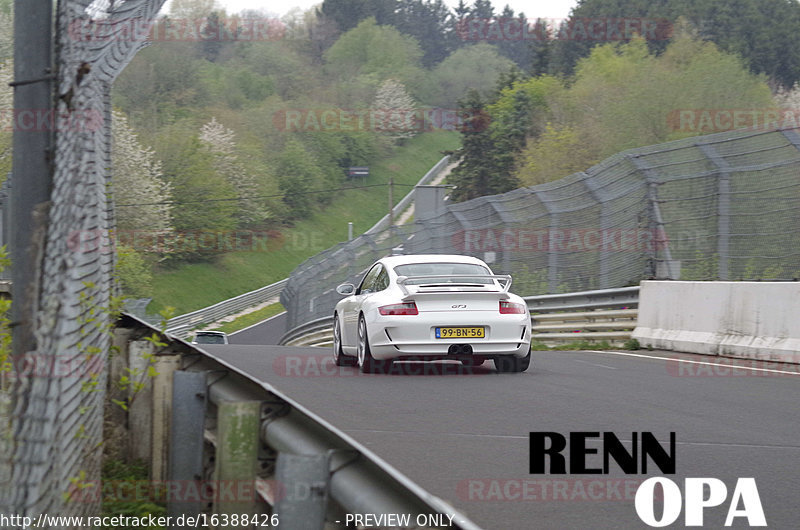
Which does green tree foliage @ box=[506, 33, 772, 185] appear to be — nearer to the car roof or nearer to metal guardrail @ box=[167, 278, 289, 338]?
metal guardrail @ box=[167, 278, 289, 338]

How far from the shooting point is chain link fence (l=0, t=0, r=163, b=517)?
13.0 feet

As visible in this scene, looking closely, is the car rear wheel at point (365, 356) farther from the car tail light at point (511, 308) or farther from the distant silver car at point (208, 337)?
the distant silver car at point (208, 337)

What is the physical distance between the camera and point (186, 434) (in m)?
5.54

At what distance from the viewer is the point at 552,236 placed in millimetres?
21609

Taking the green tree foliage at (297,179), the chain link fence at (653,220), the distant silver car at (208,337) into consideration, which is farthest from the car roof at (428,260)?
the green tree foliage at (297,179)

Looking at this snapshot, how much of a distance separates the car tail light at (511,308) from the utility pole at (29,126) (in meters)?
8.23

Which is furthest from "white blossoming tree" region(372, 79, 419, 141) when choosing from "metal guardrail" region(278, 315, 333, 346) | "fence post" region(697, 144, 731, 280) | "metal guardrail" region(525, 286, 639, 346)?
"fence post" region(697, 144, 731, 280)

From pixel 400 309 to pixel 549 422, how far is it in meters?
4.43

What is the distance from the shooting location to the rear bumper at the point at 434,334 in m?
12.7

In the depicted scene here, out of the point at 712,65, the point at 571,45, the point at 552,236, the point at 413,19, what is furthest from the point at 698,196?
the point at 413,19

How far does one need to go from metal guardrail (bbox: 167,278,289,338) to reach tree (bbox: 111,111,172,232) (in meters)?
5.85

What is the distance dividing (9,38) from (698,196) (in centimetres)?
7322

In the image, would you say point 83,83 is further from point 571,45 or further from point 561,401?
point 571,45

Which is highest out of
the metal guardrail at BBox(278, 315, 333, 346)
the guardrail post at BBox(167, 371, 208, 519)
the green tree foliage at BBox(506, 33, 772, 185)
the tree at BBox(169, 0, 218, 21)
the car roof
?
the tree at BBox(169, 0, 218, 21)
